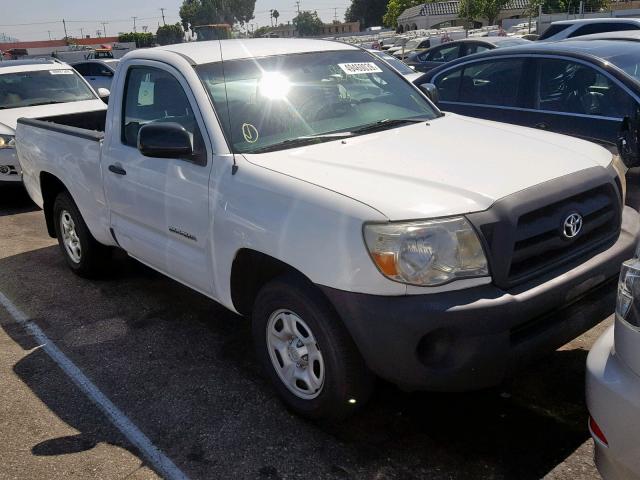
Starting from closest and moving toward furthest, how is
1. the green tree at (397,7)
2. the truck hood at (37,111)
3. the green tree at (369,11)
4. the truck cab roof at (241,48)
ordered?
1. the truck cab roof at (241,48)
2. the truck hood at (37,111)
3. the green tree at (397,7)
4. the green tree at (369,11)

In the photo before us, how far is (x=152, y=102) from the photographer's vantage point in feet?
13.9

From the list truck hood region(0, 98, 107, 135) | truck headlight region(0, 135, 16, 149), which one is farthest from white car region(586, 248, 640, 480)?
truck headlight region(0, 135, 16, 149)

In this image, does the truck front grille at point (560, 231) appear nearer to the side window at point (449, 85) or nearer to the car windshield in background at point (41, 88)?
the side window at point (449, 85)

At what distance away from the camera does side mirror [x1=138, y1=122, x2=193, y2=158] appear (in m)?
3.44

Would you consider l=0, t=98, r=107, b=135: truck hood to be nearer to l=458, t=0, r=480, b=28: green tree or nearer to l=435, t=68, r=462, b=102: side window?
l=435, t=68, r=462, b=102: side window

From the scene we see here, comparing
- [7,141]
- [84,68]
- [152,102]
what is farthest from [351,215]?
[84,68]

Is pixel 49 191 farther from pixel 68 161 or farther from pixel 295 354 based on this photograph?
pixel 295 354

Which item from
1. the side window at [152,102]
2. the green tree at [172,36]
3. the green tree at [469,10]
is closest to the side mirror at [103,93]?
the green tree at [172,36]

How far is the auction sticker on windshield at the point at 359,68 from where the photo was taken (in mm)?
4242

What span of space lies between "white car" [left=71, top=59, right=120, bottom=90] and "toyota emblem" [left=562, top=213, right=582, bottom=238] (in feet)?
57.1

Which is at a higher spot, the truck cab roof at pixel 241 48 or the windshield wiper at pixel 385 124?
the truck cab roof at pixel 241 48

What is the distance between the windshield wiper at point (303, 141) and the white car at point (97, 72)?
16.3 m

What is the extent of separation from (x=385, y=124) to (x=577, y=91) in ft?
8.75

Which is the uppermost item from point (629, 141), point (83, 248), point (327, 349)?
point (629, 141)
